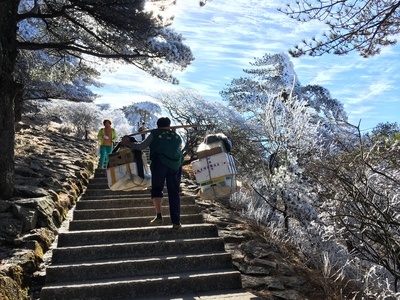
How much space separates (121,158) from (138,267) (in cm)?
162

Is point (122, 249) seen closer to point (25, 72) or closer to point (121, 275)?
point (121, 275)

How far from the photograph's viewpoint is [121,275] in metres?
5.21

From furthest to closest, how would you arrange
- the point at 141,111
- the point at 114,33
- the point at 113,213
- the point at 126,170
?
1. the point at 141,111
2. the point at 114,33
3. the point at 113,213
4. the point at 126,170

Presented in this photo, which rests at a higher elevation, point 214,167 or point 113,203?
point 214,167

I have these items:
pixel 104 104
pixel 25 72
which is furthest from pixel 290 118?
pixel 104 104

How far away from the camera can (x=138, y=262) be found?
5.33 m

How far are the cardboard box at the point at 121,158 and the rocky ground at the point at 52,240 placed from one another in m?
1.48

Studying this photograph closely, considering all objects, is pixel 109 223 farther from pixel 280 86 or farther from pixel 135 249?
pixel 280 86

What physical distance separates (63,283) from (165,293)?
1.29 metres

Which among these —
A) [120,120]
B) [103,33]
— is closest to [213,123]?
[103,33]

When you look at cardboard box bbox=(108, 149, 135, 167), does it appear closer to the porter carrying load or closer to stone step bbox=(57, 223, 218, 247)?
the porter carrying load

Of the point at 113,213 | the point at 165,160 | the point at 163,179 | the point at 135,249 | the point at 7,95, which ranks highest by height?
the point at 7,95

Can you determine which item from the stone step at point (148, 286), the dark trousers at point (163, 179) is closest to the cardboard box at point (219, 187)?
the dark trousers at point (163, 179)

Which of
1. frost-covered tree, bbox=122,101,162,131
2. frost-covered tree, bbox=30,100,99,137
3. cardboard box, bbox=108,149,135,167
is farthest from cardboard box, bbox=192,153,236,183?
frost-covered tree, bbox=122,101,162,131
